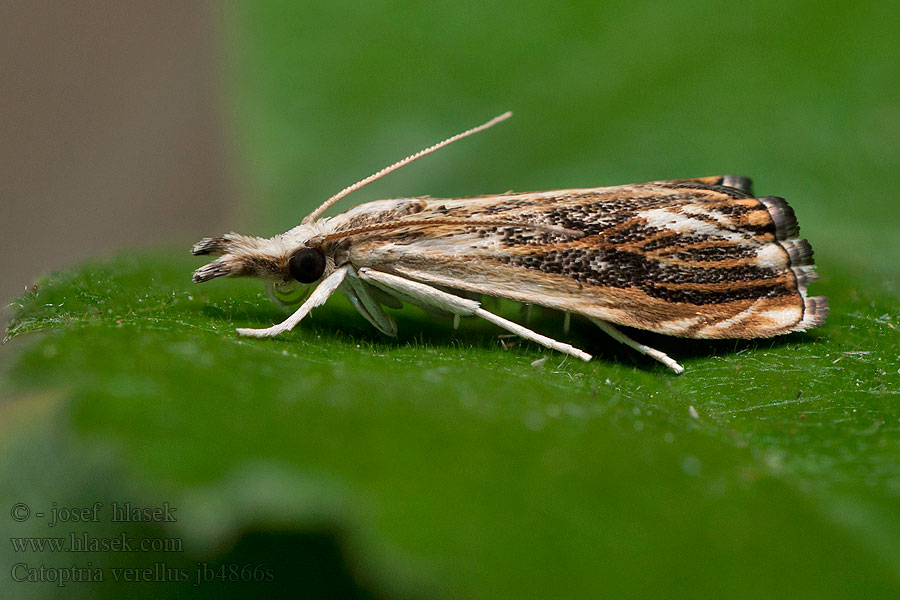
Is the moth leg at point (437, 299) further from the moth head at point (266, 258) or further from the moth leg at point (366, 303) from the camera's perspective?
the moth head at point (266, 258)

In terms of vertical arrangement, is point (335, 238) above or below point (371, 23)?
below

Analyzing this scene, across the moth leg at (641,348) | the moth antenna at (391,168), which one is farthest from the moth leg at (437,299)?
the moth antenna at (391,168)

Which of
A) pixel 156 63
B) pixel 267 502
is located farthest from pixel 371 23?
pixel 267 502

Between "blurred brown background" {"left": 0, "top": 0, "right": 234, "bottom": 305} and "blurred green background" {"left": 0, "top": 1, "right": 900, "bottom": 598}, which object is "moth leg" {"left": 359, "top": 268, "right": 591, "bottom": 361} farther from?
"blurred brown background" {"left": 0, "top": 0, "right": 234, "bottom": 305}

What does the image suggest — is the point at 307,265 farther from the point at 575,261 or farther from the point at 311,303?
the point at 575,261

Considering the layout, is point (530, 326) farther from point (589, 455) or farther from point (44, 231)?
point (44, 231)

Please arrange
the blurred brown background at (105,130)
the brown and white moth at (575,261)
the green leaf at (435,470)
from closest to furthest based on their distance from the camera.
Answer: the green leaf at (435,470) → the brown and white moth at (575,261) → the blurred brown background at (105,130)

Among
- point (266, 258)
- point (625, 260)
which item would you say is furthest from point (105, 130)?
point (625, 260)
